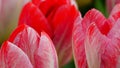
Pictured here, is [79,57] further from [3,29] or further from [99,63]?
[3,29]

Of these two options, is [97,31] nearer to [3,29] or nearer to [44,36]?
[44,36]

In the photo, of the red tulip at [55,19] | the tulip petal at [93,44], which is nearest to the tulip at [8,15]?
the red tulip at [55,19]

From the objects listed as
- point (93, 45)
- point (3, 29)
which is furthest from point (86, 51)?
point (3, 29)

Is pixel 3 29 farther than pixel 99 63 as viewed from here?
Yes

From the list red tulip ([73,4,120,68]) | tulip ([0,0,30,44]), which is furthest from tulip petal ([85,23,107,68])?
tulip ([0,0,30,44])

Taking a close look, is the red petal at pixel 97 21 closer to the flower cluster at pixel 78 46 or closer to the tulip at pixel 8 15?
the flower cluster at pixel 78 46
